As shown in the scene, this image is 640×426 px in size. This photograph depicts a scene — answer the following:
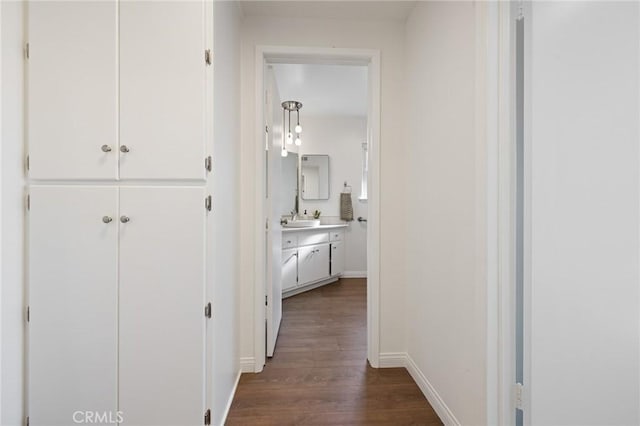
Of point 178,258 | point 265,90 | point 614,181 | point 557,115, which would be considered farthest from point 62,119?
point 614,181

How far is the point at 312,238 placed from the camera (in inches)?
167

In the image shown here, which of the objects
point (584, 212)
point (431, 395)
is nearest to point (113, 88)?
point (584, 212)

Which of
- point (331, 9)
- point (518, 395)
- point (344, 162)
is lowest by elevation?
point (518, 395)

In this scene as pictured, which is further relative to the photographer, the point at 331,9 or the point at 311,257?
the point at 311,257

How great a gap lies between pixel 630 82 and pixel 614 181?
39 centimetres

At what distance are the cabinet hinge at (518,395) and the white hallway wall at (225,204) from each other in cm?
129

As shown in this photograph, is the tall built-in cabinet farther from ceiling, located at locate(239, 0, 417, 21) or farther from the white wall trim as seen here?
the white wall trim

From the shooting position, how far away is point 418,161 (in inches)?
76.8

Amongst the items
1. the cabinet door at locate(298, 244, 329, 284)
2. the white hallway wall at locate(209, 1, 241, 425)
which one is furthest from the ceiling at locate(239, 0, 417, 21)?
the cabinet door at locate(298, 244, 329, 284)

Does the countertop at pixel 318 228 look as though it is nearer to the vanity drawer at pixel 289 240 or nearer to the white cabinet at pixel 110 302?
the vanity drawer at pixel 289 240

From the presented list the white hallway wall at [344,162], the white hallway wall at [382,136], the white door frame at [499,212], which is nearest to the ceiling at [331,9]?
the white hallway wall at [382,136]

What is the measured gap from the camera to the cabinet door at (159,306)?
1.32m

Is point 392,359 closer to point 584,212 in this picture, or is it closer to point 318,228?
point 584,212

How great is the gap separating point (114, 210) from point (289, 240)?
2573 mm
